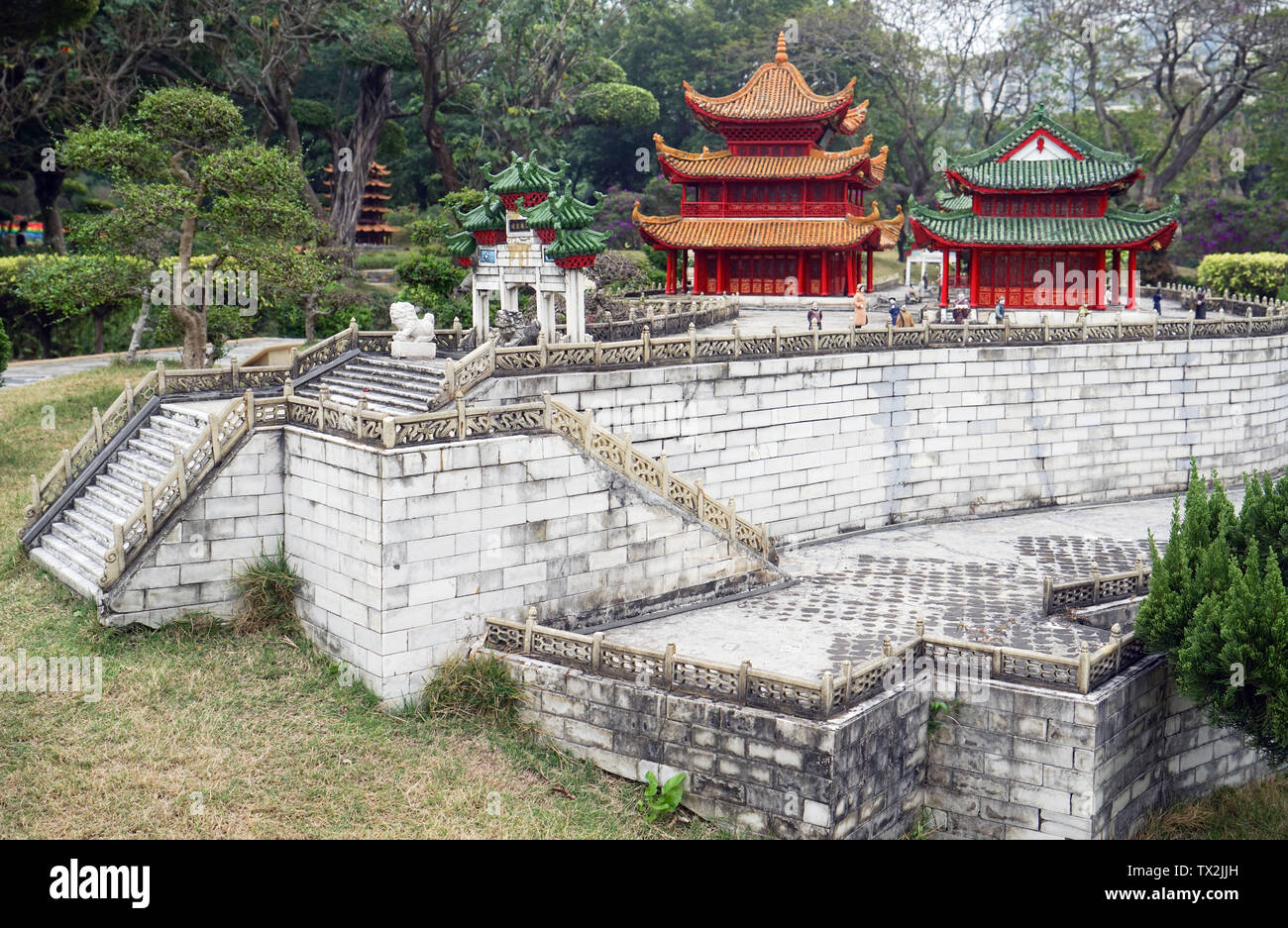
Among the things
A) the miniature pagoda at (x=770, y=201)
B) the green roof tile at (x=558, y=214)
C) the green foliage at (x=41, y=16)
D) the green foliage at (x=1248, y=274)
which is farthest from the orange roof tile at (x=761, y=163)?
the green roof tile at (x=558, y=214)

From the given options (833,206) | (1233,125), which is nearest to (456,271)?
(833,206)

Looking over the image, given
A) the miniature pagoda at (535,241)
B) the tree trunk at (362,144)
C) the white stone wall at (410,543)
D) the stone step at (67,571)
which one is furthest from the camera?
the tree trunk at (362,144)

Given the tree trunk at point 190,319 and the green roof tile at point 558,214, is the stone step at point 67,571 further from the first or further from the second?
the green roof tile at point 558,214

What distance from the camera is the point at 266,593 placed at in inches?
806

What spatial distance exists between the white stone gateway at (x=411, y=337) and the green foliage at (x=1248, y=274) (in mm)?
35303

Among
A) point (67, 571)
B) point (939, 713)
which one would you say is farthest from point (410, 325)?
point (939, 713)

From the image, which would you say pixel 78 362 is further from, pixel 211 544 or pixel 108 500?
pixel 211 544

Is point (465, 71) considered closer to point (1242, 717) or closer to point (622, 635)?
point (622, 635)

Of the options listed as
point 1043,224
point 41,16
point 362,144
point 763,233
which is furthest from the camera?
point 362,144

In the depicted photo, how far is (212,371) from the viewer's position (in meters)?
25.0

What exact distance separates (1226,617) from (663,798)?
836 centimetres

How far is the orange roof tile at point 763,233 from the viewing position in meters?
41.1

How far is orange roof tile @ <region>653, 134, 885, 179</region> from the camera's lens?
41438 mm

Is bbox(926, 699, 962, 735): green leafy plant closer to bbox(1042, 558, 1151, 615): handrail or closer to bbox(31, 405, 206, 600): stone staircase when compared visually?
bbox(1042, 558, 1151, 615): handrail
